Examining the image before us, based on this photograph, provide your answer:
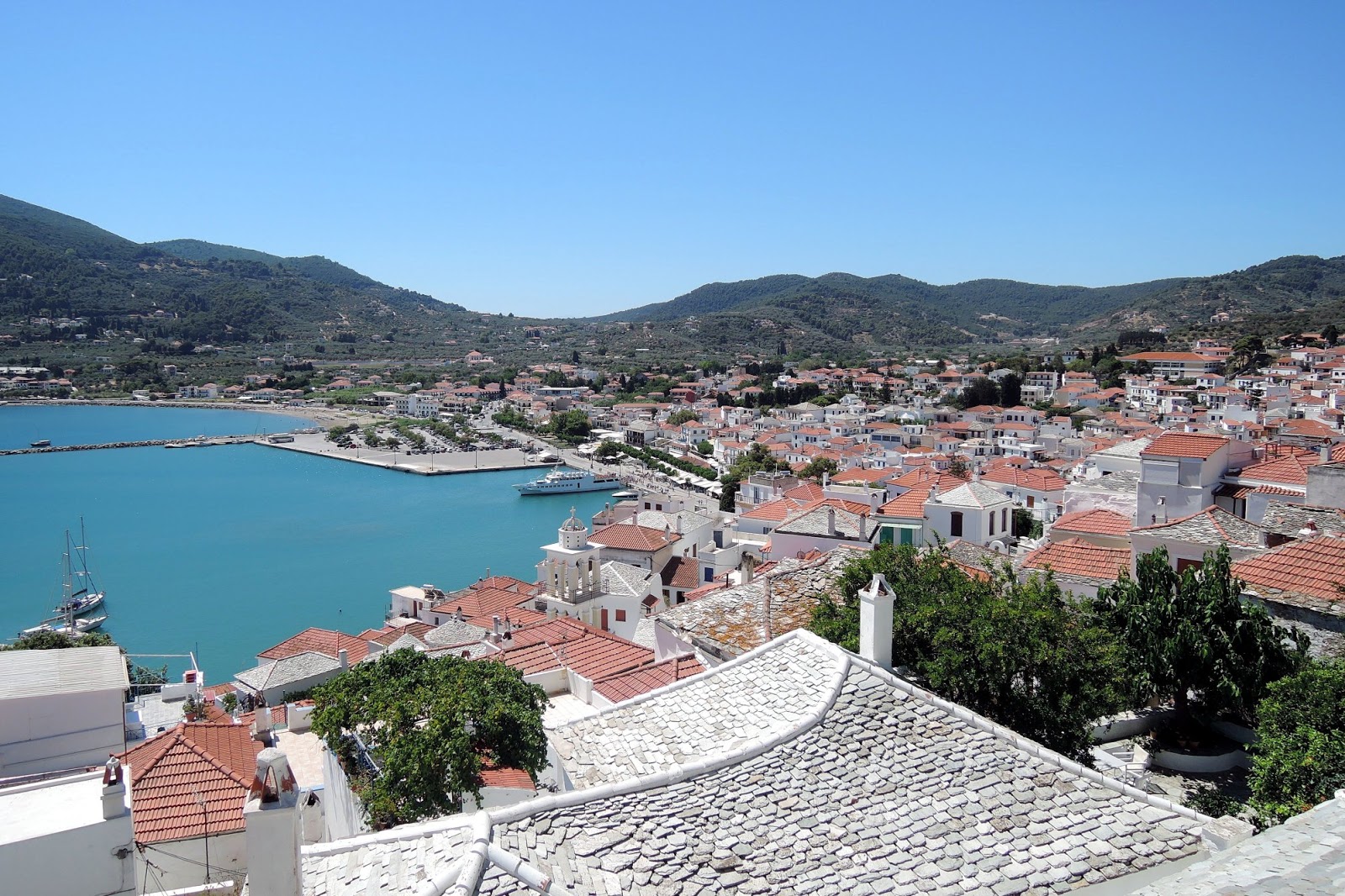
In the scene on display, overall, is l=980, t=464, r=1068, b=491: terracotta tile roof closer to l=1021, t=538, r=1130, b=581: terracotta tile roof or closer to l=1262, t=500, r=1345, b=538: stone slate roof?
l=1262, t=500, r=1345, b=538: stone slate roof

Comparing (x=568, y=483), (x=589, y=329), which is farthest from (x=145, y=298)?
(x=568, y=483)

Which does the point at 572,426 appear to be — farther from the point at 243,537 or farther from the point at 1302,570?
the point at 1302,570

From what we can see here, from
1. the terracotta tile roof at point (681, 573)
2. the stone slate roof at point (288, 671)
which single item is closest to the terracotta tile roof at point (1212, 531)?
the terracotta tile roof at point (681, 573)

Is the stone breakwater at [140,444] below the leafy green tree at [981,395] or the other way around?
below

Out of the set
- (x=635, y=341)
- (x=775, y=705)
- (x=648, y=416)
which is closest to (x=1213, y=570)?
(x=775, y=705)

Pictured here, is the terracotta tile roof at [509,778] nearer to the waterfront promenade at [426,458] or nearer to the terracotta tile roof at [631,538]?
the terracotta tile roof at [631,538]

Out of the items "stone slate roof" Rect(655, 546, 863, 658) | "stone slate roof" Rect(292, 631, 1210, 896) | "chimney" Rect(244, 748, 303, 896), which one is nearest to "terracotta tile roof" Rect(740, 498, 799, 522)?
"stone slate roof" Rect(655, 546, 863, 658)

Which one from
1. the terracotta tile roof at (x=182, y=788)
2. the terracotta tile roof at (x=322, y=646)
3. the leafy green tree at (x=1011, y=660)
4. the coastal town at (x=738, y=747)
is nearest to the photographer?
the coastal town at (x=738, y=747)
